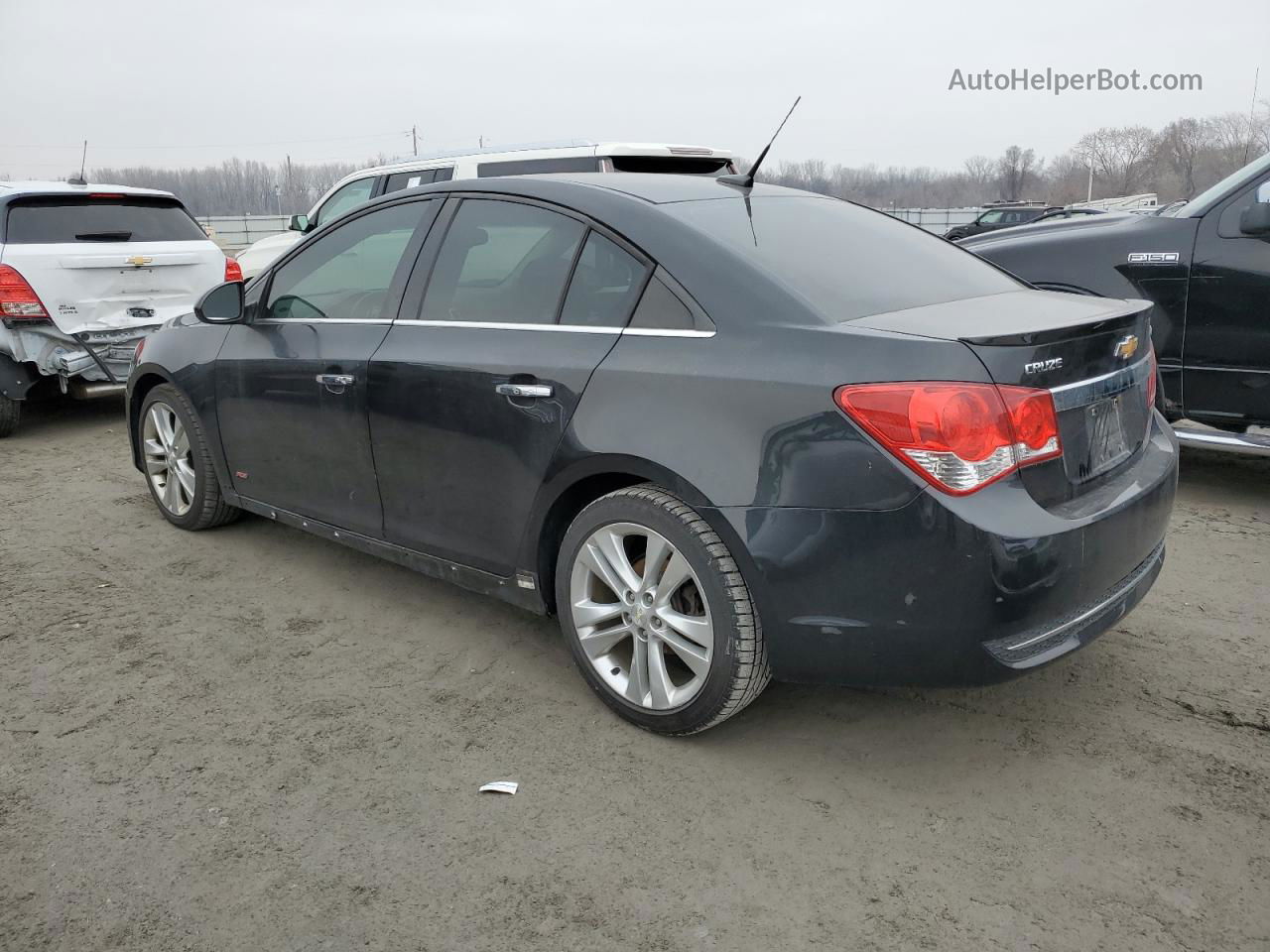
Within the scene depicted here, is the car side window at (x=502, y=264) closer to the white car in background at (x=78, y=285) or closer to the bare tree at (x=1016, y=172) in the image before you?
the white car in background at (x=78, y=285)

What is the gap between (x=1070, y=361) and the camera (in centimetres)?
264

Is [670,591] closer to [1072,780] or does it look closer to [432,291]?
[1072,780]

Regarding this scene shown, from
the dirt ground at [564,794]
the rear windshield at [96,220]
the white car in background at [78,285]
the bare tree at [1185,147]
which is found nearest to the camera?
the dirt ground at [564,794]

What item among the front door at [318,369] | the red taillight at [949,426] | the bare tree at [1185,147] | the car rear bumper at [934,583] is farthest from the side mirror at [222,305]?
the bare tree at [1185,147]

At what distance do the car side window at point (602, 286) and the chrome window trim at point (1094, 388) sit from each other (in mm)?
1190

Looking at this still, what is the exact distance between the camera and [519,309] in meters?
3.31

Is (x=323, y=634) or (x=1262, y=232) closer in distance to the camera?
(x=323, y=634)

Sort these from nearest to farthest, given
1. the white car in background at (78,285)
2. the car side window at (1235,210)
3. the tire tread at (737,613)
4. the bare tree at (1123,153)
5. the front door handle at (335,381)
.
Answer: the tire tread at (737,613) → the front door handle at (335,381) → the car side window at (1235,210) → the white car in background at (78,285) → the bare tree at (1123,153)

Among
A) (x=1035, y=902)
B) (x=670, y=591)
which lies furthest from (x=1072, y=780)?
(x=670, y=591)

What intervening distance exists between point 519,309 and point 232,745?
1591 millimetres

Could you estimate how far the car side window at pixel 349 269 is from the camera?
378 cm

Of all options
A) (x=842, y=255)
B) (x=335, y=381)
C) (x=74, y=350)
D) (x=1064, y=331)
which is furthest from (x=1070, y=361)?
(x=74, y=350)

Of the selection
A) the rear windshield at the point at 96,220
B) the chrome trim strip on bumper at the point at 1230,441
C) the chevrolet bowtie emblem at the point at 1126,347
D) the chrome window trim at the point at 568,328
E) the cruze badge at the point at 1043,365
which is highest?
the rear windshield at the point at 96,220

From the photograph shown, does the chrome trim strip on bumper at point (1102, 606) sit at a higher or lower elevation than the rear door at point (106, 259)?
lower
